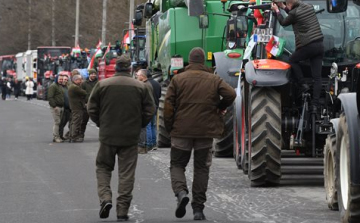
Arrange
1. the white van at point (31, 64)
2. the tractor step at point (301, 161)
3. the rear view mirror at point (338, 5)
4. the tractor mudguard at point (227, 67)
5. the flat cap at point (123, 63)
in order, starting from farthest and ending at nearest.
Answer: the white van at point (31, 64), the tractor mudguard at point (227, 67), the tractor step at point (301, 161), the flat cap at point (123, 63), the rear view mirror at point (338, 5)

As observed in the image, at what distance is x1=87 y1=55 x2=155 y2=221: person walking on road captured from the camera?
1245 cm

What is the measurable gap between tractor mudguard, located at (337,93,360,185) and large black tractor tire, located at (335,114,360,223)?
0.10 feet

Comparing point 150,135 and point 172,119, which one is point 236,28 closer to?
point 172,119

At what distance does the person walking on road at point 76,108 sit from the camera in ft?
92.6

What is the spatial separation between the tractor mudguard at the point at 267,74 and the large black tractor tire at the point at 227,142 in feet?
17.5

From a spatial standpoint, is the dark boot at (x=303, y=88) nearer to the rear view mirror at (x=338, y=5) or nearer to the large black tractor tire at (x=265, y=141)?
the large black tractor tire at (x=265, y=141)

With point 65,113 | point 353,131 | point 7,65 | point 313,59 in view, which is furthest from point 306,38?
point 7,65

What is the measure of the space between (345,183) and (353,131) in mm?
787

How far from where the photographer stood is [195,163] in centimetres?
1261

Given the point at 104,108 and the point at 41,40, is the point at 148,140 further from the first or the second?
the point at 41,40

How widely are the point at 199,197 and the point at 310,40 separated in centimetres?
393

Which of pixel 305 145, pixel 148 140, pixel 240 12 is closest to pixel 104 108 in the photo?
pixel 305 145

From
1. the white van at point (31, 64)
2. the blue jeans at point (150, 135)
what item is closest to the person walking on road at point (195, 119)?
the blue jeans at point (150, 135)

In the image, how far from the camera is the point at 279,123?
15406mm
